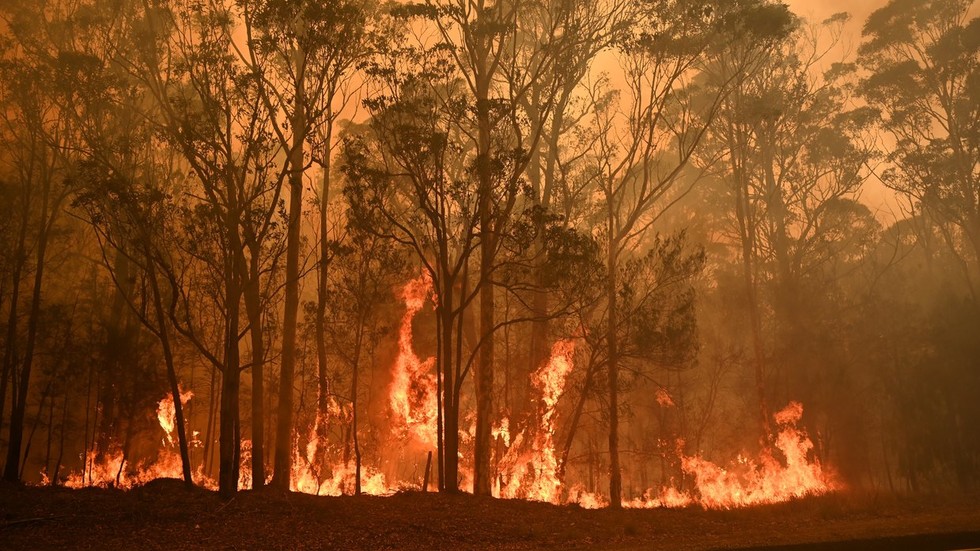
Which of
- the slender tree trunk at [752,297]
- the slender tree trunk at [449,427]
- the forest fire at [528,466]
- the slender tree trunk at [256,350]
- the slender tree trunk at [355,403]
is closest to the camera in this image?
the slender tree trunk at [256,350]

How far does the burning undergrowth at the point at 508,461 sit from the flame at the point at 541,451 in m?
0.03

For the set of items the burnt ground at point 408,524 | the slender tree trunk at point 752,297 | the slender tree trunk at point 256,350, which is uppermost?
the slender tree trunk at point 752,297

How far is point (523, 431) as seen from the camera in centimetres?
2484

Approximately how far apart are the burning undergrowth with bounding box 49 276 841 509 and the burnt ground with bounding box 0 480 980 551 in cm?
566

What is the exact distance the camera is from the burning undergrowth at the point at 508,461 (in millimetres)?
23312

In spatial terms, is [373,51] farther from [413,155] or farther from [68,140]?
[68,140]

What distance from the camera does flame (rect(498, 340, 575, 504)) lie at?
75.4 ft

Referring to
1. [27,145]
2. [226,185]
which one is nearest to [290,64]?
[226,185]

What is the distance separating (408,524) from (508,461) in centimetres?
1124

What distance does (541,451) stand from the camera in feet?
77.5

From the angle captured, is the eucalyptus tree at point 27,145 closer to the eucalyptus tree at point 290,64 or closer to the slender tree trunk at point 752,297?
the eucalyptus tree at point 290,64

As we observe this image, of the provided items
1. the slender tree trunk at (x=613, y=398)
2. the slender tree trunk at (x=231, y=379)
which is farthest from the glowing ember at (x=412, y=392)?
the slender tree trunk at (x=231, y=379)

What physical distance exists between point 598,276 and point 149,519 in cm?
1296

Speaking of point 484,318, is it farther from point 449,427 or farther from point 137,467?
point 137,467
